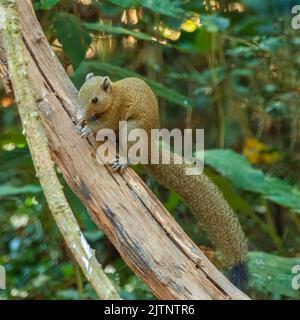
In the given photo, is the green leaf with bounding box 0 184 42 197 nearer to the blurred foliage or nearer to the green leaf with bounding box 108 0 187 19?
the blurred foliage

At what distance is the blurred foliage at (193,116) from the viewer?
147 inches

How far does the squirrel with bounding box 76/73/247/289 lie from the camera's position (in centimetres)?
314

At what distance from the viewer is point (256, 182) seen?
428cm

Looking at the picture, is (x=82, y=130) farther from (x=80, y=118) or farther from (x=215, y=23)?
(x=215, y=23)

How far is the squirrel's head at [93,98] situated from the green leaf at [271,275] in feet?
3.47

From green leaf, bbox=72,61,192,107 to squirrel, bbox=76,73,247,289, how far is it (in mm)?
200

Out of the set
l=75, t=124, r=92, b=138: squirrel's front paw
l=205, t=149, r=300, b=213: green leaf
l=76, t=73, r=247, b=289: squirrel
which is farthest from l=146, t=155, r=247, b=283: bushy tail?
l=205, t=149, r=300, b=213: green leaf

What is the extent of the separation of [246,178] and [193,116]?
5.58ft

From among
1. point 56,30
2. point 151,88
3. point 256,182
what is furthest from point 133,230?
point 256,182

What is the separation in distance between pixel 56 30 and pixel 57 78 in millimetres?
727

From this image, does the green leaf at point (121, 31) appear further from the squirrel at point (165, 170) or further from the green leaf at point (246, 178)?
the green leaf at point (246, 178)

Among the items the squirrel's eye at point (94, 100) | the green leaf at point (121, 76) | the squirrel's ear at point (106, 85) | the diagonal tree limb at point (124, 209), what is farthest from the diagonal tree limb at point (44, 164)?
the green leaf at point (121, 76)
